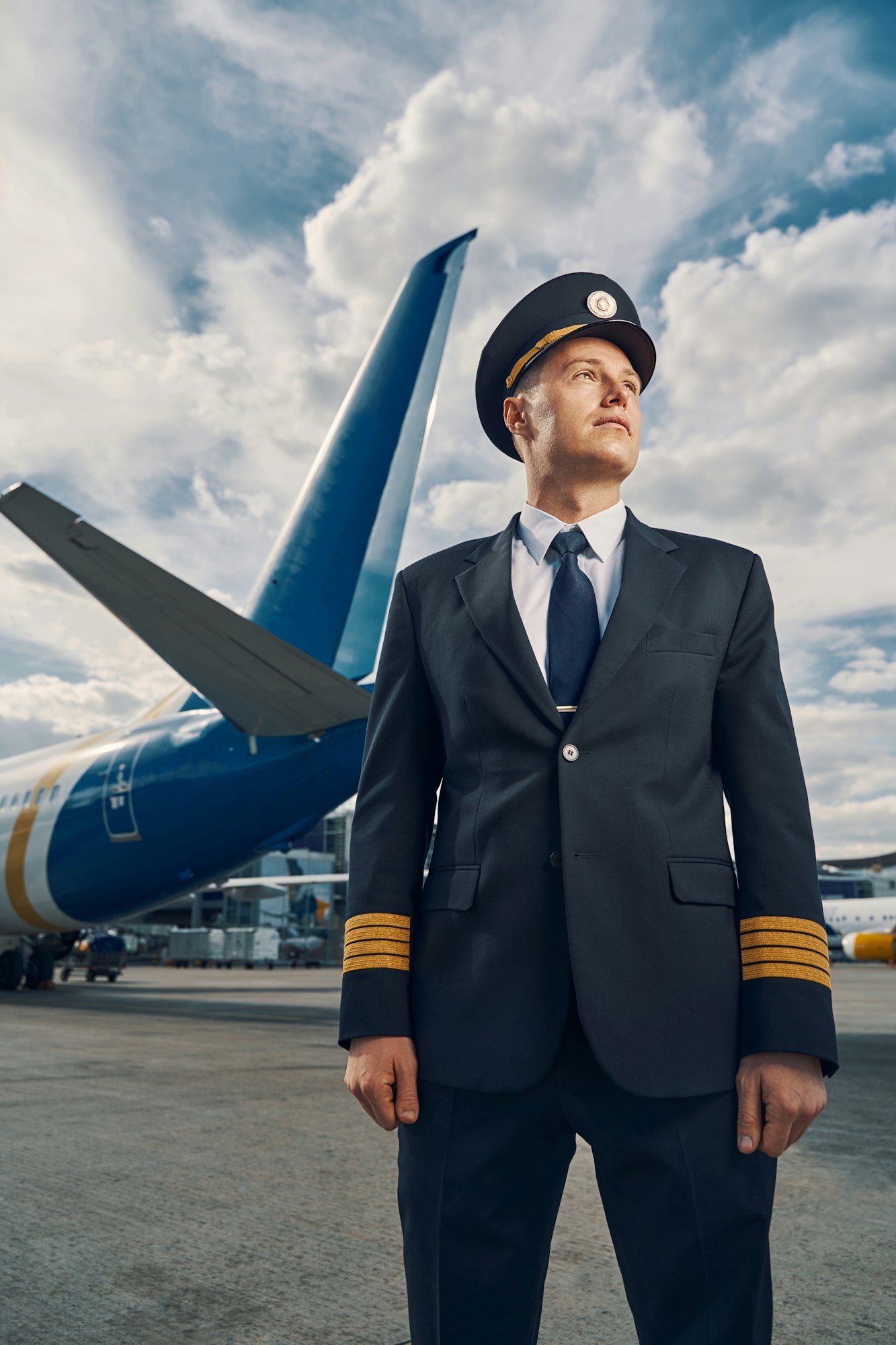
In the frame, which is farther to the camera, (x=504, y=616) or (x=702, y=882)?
(x=504, y=616)

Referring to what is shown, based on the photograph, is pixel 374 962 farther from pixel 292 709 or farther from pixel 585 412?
pixel 292 709

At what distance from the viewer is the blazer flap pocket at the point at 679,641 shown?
1.85m

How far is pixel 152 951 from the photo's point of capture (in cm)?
5612

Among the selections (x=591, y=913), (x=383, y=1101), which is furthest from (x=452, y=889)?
(x=383, y=1101)

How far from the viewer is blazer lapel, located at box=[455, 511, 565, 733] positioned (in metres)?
1.83

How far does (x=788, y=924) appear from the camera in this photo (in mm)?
1688

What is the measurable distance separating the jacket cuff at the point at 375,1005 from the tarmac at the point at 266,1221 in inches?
54.9

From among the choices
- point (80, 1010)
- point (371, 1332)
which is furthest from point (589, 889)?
point (80, 1010)

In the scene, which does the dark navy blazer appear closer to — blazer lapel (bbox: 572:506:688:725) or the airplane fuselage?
blazer lapel (bbox: 572:506:688:725)

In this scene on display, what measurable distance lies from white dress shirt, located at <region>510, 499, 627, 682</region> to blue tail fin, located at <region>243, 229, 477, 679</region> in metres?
10.3

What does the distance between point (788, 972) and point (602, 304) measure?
4.70ft

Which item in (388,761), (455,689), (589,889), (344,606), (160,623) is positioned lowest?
(589,889)

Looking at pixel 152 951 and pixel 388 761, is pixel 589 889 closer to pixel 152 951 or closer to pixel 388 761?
pixel 388 761

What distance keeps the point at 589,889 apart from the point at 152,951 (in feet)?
195
